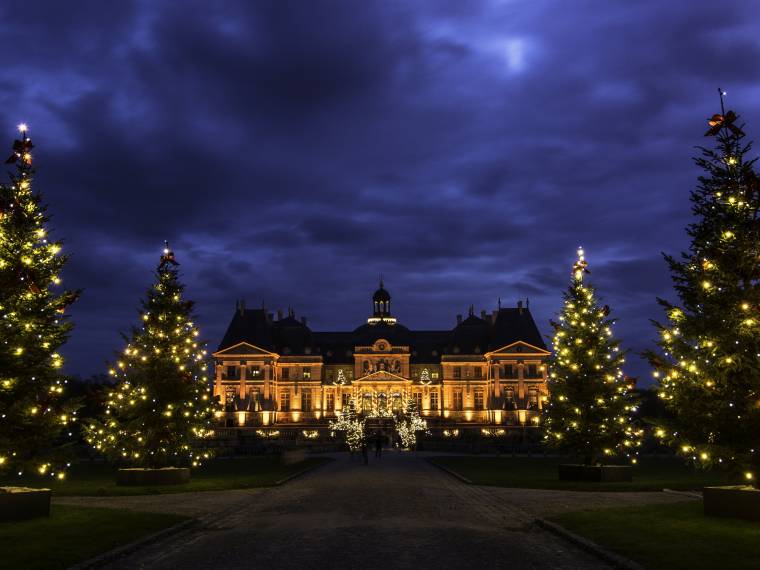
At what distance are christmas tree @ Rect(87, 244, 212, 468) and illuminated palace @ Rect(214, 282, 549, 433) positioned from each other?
67215 mm

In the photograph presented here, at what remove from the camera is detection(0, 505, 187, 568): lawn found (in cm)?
1253

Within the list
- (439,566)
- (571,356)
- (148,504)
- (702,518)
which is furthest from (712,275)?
(148,504)

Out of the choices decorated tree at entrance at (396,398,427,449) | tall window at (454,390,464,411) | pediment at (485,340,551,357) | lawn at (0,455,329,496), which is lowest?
lawn at (0,455,329,496)

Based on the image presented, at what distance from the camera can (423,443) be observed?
6762 centimetres

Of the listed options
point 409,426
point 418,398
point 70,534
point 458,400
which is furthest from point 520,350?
point 70,534

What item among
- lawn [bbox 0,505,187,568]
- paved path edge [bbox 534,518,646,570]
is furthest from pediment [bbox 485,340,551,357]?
lawn [bbox 0,505,187,568]

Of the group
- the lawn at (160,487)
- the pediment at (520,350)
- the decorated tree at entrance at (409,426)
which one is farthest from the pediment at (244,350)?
the lawn at (160,487)

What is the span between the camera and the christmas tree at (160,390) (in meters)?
29.3

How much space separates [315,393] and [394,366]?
12.2m

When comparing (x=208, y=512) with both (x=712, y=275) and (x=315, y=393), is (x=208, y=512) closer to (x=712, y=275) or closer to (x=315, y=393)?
(x=712, y=275)

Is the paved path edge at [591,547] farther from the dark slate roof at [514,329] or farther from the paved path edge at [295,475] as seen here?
the dark slate roof at [514,329]

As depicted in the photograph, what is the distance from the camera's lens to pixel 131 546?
13922mm

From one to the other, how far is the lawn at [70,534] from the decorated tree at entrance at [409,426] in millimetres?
47482

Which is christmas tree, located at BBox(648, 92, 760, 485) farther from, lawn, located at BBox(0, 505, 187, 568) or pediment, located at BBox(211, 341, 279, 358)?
pediment, located at BBox(211, 341, 279, 358)
